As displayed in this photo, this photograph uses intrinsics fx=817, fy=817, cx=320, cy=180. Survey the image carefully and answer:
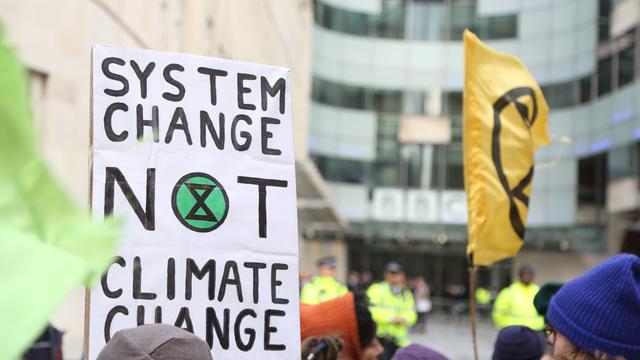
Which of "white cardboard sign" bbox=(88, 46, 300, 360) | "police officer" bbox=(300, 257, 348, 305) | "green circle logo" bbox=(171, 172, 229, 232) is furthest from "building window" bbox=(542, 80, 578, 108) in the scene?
"green circle logo" bbox=(171, 172, 229, 232)

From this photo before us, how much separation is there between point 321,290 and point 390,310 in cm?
184

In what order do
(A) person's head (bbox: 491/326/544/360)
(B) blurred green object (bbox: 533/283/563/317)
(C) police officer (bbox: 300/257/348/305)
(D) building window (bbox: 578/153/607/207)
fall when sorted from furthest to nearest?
1. (D) building window (bbox: 578/153/607/207)
2. (C) police officer (bbox: 300/257/348/305)
3. (A) person's head (bbox: 491/326/544/360)
4. (B) blurred green object (bbox: 533/283/563/317)

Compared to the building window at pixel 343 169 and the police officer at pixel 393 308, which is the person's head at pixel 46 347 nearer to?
the police officer at pixel 393 308

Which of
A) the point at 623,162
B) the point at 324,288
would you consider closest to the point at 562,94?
the point at 623,162

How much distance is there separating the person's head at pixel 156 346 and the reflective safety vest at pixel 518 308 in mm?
8856

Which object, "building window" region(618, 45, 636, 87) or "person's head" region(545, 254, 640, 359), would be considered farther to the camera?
"building window" region(618, 45, 636, 87)

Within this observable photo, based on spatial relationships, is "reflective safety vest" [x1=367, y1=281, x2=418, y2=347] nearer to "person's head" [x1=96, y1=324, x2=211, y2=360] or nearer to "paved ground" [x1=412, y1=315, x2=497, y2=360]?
"paved ground" [x1=412, y1=315, x2=497, y2=360]

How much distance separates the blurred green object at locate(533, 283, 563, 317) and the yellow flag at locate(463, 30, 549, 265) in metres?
1.26

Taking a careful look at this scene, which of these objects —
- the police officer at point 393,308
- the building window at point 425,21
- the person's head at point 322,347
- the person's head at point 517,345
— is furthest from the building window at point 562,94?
the person's head at point 322,347

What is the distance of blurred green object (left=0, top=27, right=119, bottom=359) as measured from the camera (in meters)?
1.04

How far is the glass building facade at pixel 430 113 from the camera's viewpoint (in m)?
37.0

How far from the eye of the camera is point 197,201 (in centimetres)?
321

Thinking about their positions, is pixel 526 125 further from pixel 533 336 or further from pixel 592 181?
pixel 592 181

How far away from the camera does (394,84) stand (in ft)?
134
